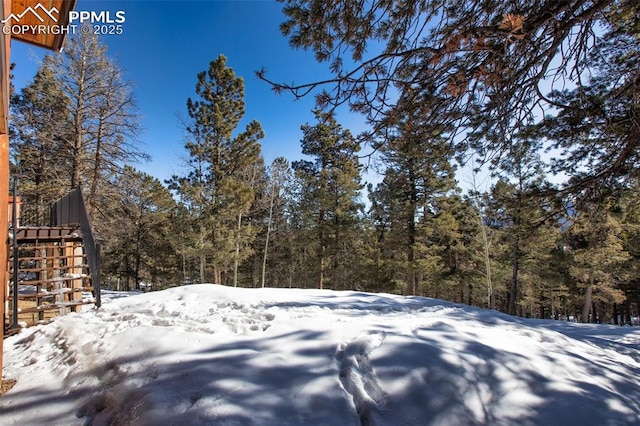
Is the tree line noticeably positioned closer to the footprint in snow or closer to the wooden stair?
the footprint in snow

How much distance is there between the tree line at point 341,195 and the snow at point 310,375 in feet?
6.02

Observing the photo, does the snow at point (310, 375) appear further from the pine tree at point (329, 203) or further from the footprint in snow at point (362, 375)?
the pine tree at point (329, 203)

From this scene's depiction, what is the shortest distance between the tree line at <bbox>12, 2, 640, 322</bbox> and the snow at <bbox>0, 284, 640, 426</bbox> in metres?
1.83

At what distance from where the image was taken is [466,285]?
16.4m

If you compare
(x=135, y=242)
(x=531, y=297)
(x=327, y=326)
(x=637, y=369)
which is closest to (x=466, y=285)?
(x=531, y=297)

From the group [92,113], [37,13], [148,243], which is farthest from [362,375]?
[148,243]

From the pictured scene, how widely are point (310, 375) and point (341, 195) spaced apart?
13333 millimetres

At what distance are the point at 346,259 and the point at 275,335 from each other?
584 inches

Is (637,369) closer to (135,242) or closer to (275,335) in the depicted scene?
(275,335)

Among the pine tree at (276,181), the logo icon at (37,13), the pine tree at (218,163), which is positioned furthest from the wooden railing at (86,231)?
the pine tree at (276,181)

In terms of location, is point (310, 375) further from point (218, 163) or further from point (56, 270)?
point (218, 163)

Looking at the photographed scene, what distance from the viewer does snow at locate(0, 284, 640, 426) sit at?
2025mm

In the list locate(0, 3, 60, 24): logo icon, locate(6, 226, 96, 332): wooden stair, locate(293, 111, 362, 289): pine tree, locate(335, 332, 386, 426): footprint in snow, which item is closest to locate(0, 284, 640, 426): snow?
locate(335, 332, 386, 426): footprint in snow

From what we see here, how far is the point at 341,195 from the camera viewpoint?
607 inches
